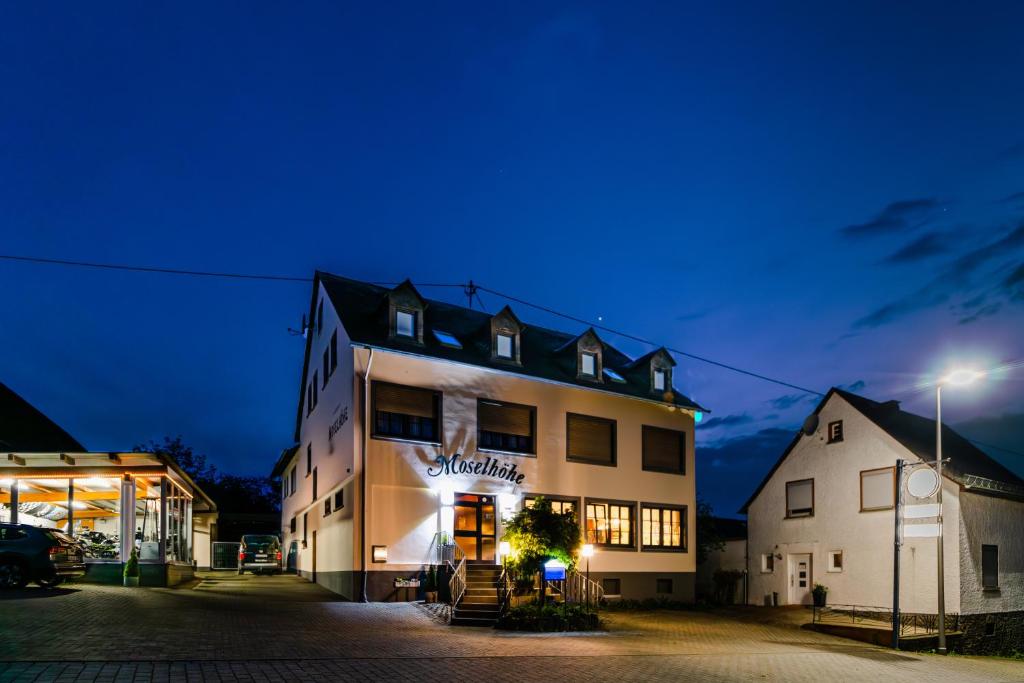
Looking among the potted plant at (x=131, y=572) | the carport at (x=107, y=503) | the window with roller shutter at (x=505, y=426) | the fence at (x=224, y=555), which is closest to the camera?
the potted plant at (x=131, y=572)

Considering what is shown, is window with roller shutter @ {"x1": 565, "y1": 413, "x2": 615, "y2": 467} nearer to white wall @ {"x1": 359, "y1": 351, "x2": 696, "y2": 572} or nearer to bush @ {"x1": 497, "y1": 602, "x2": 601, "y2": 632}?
white wall @ {"x1": 359, "y1": 351, "x2": 696, "y2": 572}

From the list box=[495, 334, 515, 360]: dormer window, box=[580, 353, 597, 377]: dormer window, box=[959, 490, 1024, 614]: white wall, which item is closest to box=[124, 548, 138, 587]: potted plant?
box=[495, 334, 515, 360]: dormer window

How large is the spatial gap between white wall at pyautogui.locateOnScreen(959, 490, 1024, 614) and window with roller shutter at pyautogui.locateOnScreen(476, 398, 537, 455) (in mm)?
12773

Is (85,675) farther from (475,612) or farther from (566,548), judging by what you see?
(566,548)

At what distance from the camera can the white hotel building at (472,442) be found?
22.6 metres

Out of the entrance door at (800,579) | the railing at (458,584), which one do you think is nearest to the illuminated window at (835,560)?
the entrance door at (800,579)

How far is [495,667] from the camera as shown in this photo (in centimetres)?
1252

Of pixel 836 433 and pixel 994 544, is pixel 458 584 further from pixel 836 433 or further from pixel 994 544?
pixel 994 544

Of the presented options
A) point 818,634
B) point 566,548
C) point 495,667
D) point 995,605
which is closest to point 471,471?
point 566,548

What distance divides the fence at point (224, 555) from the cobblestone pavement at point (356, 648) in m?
18.8

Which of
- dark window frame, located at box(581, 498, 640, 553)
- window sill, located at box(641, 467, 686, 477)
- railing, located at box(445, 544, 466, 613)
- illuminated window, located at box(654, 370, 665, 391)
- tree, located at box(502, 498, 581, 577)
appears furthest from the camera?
illuminated window, located at box(654, 370, 665, 391)

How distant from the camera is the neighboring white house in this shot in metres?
25.0

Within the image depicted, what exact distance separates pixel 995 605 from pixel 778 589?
257 inches

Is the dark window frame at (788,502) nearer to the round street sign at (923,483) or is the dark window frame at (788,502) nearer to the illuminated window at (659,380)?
the illuminated window at (659,380)
